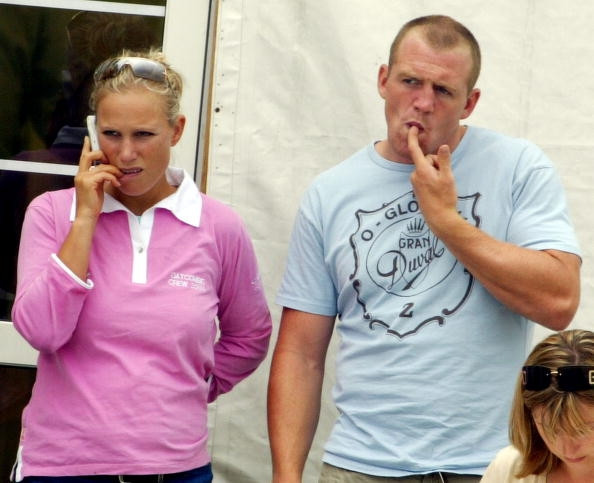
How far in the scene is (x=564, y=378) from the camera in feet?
7.55

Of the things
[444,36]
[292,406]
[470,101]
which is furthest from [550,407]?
[444,36]

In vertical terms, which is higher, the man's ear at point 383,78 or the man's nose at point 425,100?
the man's ear at point 383,78

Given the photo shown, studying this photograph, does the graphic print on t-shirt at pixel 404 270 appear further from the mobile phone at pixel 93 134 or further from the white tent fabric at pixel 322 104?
the white tent fabric at pixel 322 104

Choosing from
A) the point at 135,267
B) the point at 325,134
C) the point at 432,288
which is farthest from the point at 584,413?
the point at 325,134

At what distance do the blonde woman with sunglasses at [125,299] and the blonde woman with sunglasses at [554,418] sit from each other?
0.72 metres

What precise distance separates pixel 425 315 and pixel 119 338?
2.27 ft

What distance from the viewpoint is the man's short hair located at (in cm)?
272

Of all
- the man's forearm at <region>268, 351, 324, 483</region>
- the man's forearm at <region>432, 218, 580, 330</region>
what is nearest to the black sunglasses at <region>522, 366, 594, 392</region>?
the man's forearm at <region>432, 218, 580, 330</region>

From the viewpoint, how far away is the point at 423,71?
2.70 meters

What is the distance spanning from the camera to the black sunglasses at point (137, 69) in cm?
270

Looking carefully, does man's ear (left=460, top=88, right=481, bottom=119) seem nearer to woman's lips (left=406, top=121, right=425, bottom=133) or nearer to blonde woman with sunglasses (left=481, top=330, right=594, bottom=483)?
woman's lips (left=406, top=121, right=425, bottom=133)

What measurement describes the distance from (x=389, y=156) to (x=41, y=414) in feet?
3.39

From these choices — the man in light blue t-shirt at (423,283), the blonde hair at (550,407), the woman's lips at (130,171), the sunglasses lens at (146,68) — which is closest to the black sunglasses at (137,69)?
the sunglasses lens at (146,68)

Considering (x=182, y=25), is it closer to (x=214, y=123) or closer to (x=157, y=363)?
(x=214, y=123)
